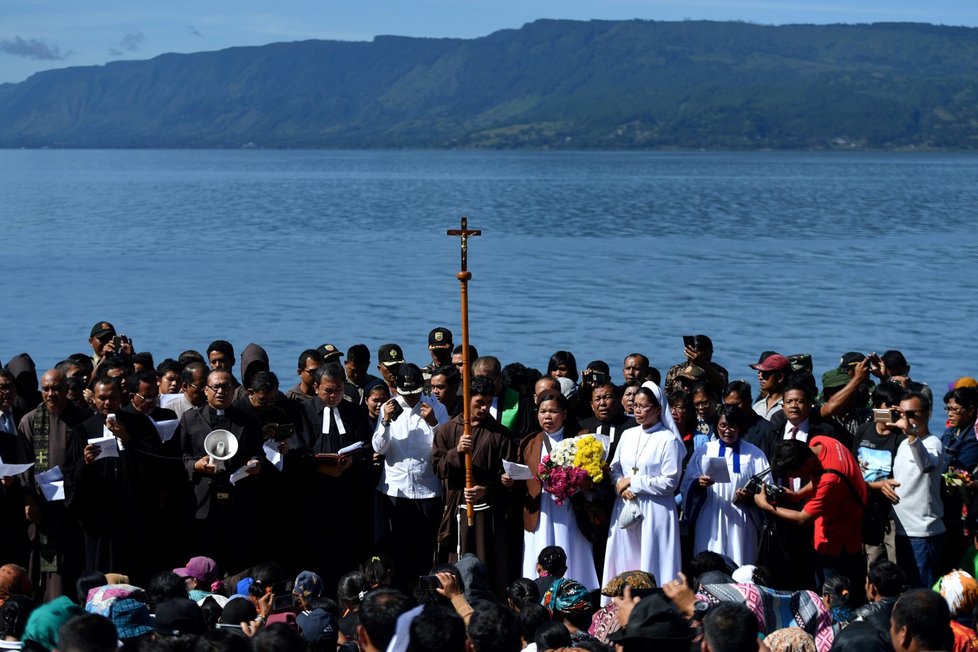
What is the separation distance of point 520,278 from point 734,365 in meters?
17.1

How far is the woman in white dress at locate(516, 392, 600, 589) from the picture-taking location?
11.9m

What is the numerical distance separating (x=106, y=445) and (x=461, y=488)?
2941 millimetres

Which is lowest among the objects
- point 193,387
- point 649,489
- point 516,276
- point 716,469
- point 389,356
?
point 516,276

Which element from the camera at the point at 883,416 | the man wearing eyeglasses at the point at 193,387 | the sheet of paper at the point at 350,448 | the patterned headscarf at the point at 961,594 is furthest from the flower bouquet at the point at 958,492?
the man wearing eyeglasses at the point at 193,387

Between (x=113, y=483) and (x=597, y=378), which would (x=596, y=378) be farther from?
(x=113, y=483)

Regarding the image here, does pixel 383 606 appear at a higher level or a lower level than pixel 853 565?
higher

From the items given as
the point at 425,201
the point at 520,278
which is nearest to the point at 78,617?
the point at 520,278

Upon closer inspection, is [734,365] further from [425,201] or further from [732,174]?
[732,174]

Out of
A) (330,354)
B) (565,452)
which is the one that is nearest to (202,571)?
(565,452)

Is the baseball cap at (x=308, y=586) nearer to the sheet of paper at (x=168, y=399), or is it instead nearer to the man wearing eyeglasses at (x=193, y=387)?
the man wearing eyeglasses at (x=193, y=387)

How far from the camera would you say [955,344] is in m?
36.3

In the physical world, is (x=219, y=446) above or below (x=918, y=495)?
above

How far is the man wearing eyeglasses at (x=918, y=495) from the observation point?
11.3 m

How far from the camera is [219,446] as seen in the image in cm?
1183
